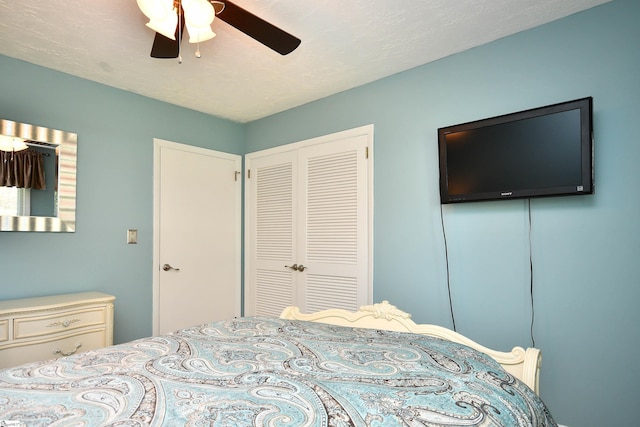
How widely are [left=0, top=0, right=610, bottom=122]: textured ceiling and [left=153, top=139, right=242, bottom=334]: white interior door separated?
691 millimetres

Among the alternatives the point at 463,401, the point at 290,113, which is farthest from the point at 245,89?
the point at 463,401

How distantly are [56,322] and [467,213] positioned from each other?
272cm

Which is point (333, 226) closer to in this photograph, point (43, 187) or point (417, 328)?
point (417, 328)

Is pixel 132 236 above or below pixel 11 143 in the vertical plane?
below

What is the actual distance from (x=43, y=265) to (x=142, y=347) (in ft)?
5.93

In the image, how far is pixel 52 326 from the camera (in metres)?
2.43

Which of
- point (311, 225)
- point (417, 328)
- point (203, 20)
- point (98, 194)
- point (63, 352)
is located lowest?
point (63, 352)

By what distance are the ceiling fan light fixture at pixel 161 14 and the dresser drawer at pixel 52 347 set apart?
202cm

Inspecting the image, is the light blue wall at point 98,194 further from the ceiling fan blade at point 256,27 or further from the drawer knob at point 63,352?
the ceiling fan blade at point 256,27

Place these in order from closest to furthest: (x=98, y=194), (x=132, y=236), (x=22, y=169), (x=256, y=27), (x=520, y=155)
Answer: (x=256, y=27) → (x=520, y=155) → (x=22, y=169) → (x=98, y=194) → (x=132, y=236)

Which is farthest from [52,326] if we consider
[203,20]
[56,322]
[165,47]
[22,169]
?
[203,20]

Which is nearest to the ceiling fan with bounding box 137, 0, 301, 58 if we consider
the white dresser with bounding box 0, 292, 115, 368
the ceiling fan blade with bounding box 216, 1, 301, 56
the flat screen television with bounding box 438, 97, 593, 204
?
the ceiling fan blade with bounding box 216, 1, 301, 56

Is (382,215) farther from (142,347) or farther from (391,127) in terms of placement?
(142,347)

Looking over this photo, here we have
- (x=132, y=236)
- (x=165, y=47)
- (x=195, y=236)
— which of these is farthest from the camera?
(x=195, y=236)
